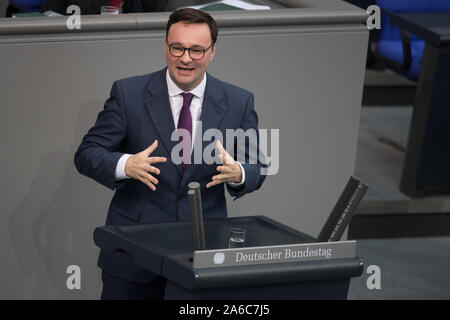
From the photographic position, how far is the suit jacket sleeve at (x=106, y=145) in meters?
2.93

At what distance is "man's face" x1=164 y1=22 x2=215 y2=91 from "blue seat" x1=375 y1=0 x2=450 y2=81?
3.15m

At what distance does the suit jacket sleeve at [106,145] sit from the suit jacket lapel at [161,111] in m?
0.09

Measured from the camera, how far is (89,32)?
3.81 metres

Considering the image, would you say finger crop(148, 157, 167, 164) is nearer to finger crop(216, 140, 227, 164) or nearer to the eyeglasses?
finger crop(216, 140, 227, 164)

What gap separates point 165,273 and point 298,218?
1.92 meters

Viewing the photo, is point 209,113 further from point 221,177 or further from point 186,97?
point 221,177

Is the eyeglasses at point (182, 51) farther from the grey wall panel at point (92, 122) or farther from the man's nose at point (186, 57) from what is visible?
the grey wall panel at point (92, 122)

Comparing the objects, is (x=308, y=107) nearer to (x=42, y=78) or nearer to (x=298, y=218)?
(x=298, y=218)

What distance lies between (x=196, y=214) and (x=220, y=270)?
150 mm

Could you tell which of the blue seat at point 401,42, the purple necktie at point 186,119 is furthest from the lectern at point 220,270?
the blue seat at point 401,42

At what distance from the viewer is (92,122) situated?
12.8ft

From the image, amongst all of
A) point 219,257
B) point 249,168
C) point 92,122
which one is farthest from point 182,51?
point 92,122

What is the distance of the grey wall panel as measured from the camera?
382cm

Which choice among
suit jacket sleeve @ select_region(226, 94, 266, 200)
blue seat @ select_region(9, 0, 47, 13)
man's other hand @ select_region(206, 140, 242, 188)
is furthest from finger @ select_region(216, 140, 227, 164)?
blue seat @ select_region(9, 0, 47, 13)
